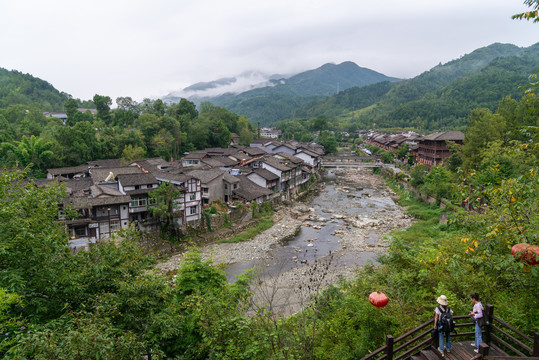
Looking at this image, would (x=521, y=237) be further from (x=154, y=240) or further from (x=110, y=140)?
(x=110, y=140)

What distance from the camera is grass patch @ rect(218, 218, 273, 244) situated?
23225 millimetres

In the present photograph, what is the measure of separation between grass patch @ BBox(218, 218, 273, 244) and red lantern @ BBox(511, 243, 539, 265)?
20382mm

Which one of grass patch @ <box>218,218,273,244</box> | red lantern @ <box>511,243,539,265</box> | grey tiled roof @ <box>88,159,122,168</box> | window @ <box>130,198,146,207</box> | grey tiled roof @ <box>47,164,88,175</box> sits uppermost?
red lantern @ <box>511,243,539,265</box>

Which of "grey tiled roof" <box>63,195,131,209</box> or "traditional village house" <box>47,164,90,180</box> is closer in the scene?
"grey tiled roof" <box>63,195,131,209</box>

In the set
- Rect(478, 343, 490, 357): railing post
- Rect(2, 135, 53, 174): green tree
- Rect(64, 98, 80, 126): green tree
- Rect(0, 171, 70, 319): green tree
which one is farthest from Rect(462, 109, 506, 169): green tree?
Rect(64, 98, 80, 126): green tree

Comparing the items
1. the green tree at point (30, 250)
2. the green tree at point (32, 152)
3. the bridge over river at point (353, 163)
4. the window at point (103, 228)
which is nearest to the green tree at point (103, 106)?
the green tree at point (32, 152)

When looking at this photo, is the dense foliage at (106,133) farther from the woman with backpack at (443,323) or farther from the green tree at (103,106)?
the woman with backpack at (443,323)

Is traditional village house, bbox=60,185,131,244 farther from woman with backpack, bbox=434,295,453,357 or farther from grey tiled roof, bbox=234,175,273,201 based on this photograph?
woman with backpack, bbox=434,295,453,357

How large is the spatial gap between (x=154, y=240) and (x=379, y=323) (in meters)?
17.4

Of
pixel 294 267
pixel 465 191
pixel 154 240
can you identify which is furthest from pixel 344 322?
pixel 154 240

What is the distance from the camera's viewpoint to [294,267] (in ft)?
61.9

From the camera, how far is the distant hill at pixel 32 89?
69562mm

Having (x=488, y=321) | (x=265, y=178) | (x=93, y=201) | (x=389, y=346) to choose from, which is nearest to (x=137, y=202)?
(x=93, y=201)

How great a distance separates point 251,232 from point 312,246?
5301 mm
